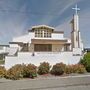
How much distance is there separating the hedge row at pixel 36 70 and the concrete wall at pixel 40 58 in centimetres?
191

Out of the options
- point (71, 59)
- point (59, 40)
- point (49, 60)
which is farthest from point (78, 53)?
point (59, 40)

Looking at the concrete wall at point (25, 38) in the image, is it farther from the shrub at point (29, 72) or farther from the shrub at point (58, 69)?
the shrub at point (29, 72)

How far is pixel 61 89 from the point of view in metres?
14.6

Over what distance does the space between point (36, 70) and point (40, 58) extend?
3.86 m

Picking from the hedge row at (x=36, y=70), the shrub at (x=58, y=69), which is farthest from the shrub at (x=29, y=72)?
the shrub at (x=58, y=69)

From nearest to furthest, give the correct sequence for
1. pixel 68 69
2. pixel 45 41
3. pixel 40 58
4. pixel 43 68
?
pixel 43 68, pixel 68 69, pixel 40 58, pixel 45 41

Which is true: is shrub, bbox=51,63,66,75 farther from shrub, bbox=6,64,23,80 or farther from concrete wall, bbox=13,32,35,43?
concrete wall, bbox=13,32,35,43

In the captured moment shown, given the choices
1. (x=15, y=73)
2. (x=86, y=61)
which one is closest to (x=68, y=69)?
(x=86, y=61)

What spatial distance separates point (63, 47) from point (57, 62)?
12353mm

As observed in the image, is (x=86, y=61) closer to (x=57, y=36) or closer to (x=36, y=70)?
(x=36, y=70)

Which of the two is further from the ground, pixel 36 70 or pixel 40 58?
pixel 40 58

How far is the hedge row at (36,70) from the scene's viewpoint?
2303cm

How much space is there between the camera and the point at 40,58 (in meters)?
28.4

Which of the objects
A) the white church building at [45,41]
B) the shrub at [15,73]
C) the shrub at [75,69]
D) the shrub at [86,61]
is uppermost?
the white church building at [45,41]
